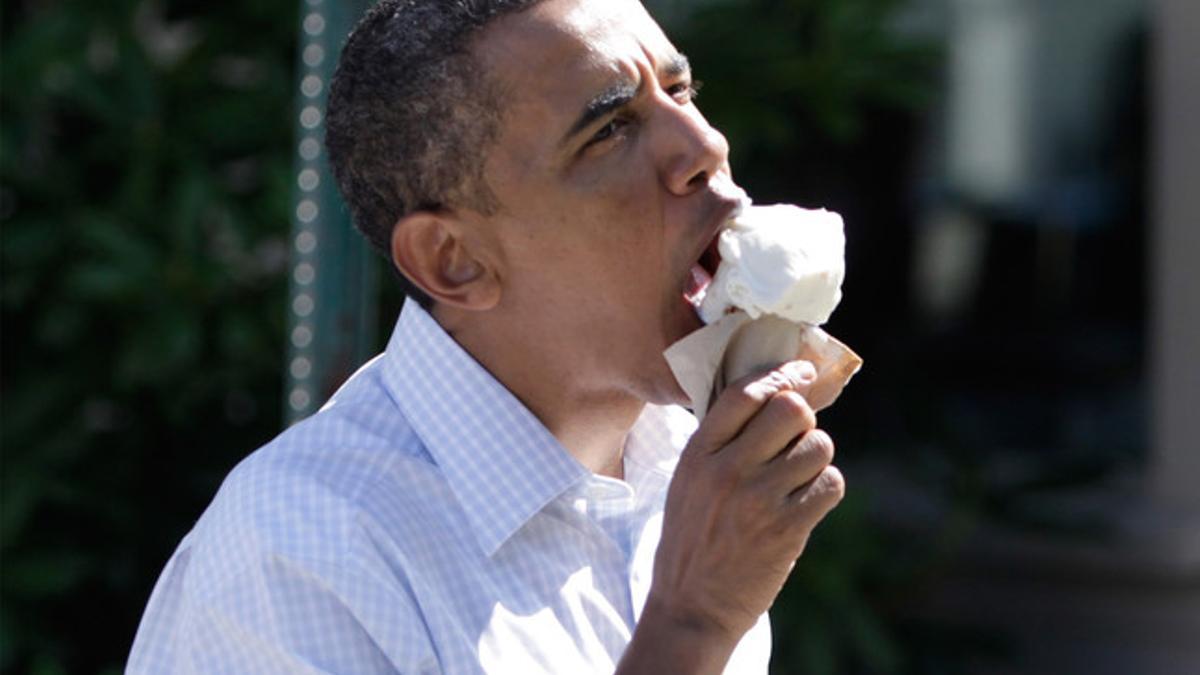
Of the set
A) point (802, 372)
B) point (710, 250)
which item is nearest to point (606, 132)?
point (710, 250)

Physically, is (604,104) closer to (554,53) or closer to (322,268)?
(554,53)

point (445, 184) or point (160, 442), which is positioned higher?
point (445, 184)

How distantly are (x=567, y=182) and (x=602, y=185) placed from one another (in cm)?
3

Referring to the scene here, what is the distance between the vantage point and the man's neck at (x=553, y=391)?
170 centimetres

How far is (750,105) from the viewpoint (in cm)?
417

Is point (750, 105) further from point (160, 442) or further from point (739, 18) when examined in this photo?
point (160, 442)

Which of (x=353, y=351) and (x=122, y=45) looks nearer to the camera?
(x=353, y=351)

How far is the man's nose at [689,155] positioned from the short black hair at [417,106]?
16 centimetres

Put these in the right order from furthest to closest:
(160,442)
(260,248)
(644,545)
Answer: (160,442) → (260,248) → (644,545)

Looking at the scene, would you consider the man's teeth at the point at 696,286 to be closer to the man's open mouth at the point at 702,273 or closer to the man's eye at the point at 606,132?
the man's open mouth at the point at 702,273

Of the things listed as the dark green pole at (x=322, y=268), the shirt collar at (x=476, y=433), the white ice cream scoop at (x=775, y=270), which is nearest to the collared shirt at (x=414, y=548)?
the shirt collar at (x=476, y=433)

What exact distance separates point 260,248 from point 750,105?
3.70 ft

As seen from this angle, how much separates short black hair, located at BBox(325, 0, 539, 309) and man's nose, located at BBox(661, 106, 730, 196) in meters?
0.16

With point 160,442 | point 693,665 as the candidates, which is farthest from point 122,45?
point 693,665
